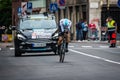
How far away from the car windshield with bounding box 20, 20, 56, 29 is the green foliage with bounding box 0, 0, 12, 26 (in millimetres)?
57063

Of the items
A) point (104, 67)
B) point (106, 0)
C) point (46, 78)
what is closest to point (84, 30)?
point (106, 0)

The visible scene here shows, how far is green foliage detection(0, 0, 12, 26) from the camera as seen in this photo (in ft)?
277

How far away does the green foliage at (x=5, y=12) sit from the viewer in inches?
3322

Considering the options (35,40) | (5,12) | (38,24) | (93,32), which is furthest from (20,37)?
(5,12)

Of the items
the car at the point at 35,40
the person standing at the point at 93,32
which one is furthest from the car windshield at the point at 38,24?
the person standing at the point at 93,32

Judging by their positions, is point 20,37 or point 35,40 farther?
point 20,37

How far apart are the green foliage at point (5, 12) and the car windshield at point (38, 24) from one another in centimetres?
5706

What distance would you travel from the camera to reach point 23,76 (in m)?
15.5

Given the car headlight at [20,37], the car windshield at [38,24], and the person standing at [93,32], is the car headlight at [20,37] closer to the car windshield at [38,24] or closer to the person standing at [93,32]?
the car windshield at [38,24]

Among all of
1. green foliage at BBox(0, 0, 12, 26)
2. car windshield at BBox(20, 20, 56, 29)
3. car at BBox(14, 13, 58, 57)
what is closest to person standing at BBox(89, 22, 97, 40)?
car windshield at BBox(20, 20, 56, 29)

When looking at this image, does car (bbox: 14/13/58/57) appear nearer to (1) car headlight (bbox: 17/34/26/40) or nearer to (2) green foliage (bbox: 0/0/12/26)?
(1) car headlight (bbox: 17/34/26/40)

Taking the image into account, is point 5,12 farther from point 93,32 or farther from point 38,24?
point 38,24

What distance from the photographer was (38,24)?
1057 inches

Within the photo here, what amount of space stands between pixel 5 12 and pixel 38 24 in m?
60.2
